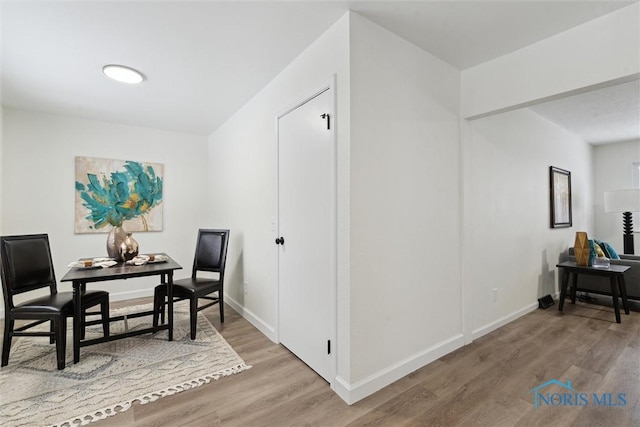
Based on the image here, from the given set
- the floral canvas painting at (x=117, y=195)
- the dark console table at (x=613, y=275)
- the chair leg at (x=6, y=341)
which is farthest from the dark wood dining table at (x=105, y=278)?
the dark console table at (x=613, y=275)

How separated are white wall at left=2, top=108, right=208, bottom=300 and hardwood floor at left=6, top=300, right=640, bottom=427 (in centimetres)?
230

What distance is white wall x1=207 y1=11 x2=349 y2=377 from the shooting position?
6.21 feet

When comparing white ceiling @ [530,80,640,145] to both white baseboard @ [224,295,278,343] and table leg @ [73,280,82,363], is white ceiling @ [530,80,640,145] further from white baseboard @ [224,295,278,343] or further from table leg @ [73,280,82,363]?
table leg @ [73,280,82,363]

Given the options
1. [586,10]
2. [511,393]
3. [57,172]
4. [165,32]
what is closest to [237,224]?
[165,32]

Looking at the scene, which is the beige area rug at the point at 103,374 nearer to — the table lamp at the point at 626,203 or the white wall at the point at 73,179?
the white wall at the point at 73,179

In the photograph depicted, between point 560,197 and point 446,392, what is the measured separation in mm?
3596

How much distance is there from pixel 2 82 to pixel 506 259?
17.1 ft

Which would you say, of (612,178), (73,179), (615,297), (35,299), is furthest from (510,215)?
(73,179)

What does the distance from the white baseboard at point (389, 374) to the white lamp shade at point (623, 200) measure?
3.50m

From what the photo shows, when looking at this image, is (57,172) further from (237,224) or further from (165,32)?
(165,32)

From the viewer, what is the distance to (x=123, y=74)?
8.39 ft

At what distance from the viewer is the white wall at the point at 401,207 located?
189 centimetres

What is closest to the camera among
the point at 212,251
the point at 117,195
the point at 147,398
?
the point at 147,398

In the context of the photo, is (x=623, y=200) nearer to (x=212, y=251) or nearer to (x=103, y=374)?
(x=212, y=251)
